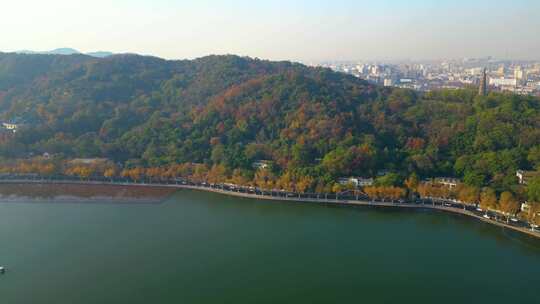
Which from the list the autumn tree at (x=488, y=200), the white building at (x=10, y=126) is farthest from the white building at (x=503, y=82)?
the white building at (x=10, y=126)

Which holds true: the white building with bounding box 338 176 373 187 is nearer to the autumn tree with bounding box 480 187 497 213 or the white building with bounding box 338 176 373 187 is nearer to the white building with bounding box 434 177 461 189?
the white building with bounding box 434 177 461 189

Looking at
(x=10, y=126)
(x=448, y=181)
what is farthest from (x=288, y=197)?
(x=10, y=126)

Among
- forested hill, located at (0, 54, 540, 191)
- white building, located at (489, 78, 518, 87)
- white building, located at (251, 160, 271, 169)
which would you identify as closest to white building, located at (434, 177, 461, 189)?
forested hill, located at (0, 54, 540, 191)

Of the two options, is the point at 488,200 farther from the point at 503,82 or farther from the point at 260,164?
the point at 503,82

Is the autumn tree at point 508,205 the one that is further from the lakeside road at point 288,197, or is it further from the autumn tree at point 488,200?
the lakeside road at point 288,197

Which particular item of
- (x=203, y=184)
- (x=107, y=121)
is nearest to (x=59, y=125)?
(x=107, y=121)

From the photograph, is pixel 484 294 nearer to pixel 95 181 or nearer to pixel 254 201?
pixel 254 201
